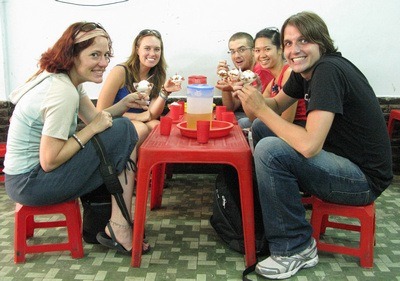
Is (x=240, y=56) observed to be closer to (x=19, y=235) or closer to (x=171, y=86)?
(x=171, y=86)

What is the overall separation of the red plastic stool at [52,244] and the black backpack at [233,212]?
682mm

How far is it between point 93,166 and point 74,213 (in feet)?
0.82

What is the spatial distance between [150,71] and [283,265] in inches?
67.4

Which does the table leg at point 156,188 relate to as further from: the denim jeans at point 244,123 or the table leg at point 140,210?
the table leg at point 140,210

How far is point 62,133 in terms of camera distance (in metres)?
1.90

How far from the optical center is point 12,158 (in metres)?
2.05

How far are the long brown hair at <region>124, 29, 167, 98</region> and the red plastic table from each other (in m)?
0.98

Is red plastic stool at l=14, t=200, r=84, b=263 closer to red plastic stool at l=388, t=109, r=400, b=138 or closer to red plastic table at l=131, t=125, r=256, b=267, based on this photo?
red plastic table at l=131, t=125, r=256, b=267

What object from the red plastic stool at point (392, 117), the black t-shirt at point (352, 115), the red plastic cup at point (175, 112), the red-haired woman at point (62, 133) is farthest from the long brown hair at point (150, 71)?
the red plastic stool at point (392, 117)

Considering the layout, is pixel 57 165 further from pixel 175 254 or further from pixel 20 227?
pixel 175 254

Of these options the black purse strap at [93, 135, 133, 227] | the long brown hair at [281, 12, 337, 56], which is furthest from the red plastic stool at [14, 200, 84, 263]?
the long brown hair at [281, 12, 337, 56]

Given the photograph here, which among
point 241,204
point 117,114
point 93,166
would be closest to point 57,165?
point 93,166

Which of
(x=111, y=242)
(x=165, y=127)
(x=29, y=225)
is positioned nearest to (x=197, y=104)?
(x=165, y=127)

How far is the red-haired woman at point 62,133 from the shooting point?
192 centimetres
